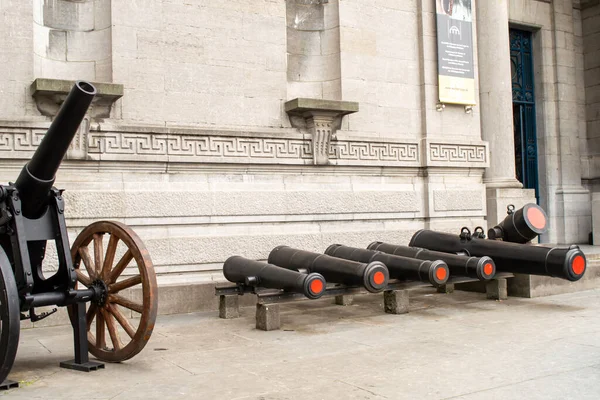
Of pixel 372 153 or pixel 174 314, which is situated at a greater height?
pixel 372 153

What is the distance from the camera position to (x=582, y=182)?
1561cm

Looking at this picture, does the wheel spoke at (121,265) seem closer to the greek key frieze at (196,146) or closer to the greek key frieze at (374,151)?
the greek key frieze at (196,146)

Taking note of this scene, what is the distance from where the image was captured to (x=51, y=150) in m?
5.22

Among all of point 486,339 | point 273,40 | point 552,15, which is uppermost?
point 552,15

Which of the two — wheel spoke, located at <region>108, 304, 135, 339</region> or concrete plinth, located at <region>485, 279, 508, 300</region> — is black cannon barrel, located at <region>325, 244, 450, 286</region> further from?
wheel spoke, located at <region>108, 304, 135, 339</region>

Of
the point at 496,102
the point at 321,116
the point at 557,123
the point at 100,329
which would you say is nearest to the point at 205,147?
the point at 321,116

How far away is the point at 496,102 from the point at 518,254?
4.29m

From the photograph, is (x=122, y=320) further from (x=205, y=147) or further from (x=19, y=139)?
(x=205, y=147)

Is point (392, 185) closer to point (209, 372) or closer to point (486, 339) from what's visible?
point (486, 339)

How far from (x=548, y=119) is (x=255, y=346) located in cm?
1086

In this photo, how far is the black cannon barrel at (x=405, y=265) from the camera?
25.8ft

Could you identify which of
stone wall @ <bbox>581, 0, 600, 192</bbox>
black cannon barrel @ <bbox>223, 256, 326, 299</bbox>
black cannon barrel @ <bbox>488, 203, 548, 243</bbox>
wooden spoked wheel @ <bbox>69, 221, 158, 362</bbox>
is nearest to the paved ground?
wooden spoked wheel @ <bbox>69, 221, 158, 362</bbox>

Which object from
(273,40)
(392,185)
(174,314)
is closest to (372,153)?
(392,185)

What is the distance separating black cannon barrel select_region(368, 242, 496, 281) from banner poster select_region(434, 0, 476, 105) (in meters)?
3.28
